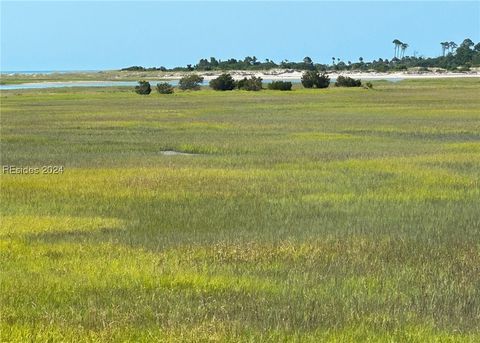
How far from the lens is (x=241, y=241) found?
13570 mm

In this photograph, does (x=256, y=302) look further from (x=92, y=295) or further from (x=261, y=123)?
(x=261, y=123)

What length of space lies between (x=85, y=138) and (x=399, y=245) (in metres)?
22.1

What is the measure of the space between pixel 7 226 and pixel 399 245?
681cm

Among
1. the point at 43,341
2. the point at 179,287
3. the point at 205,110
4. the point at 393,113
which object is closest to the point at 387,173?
the point at 179,287

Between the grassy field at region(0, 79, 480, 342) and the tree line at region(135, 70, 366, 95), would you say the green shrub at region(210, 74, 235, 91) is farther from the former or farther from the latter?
the grassy field at region(0, 79, 480, 342)

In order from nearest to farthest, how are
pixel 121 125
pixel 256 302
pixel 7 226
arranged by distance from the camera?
1. pixel 256 302
2. pixel 7 226
3. pixel 121 125

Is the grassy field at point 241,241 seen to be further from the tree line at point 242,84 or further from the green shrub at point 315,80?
the green shrub at point 315,80

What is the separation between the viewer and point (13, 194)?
18.6 meters

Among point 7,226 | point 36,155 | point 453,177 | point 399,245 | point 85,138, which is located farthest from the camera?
point 85,138

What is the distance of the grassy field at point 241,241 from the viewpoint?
357 inches

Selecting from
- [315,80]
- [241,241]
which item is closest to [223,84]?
[315,80]

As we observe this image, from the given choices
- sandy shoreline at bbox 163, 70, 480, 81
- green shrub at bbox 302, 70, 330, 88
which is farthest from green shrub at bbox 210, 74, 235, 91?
sandy shoreline at bbox 163, 70, 480, 81

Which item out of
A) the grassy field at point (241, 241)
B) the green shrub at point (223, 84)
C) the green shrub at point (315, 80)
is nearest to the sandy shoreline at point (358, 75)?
the green shrub at point (315, 80)

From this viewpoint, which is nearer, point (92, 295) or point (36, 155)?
point (92, 295)
